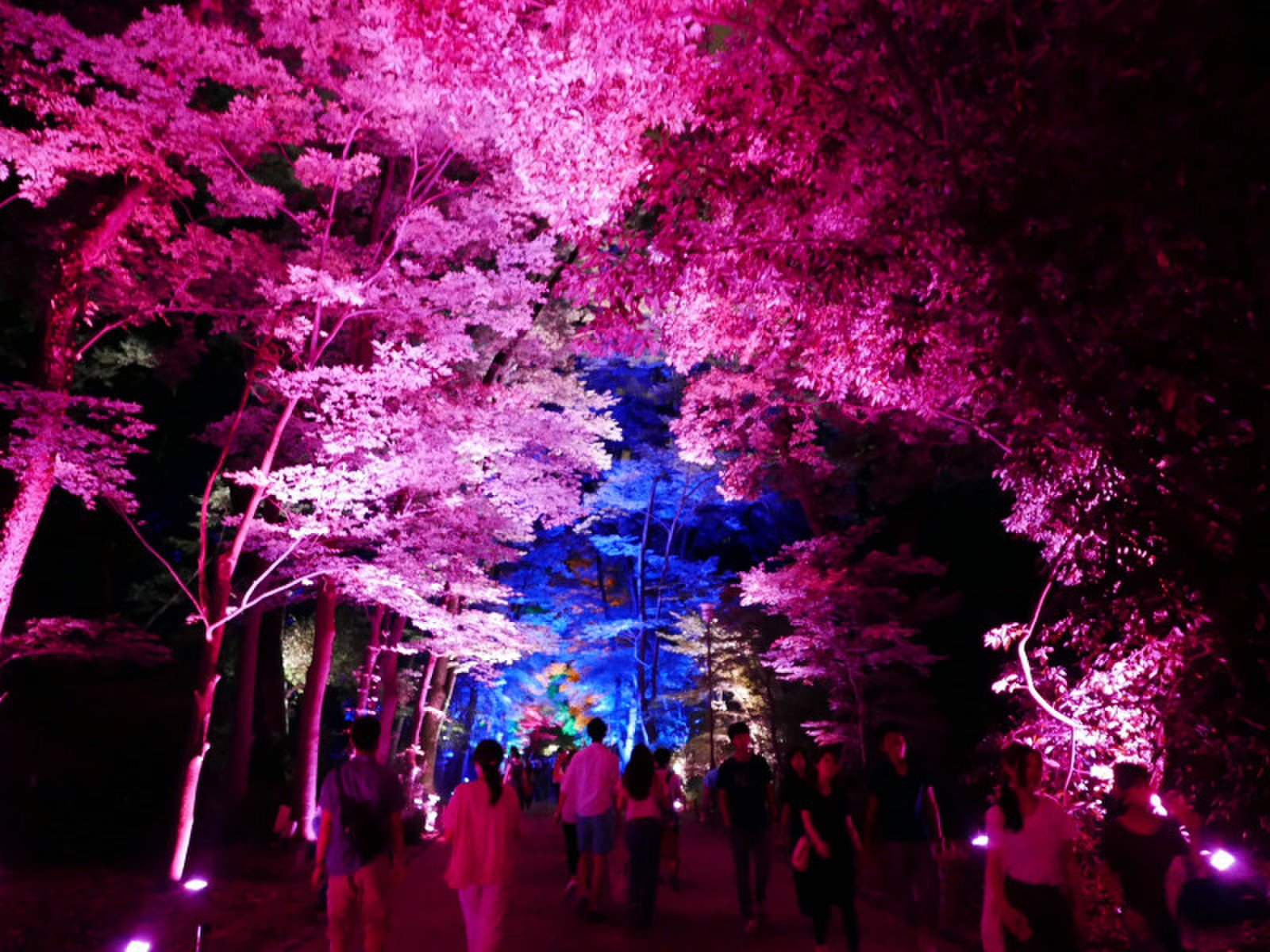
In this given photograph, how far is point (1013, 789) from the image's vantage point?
13.7 ft

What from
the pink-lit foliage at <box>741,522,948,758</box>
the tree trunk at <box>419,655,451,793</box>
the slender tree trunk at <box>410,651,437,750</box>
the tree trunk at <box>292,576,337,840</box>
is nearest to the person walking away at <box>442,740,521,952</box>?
the tree trunk at <box>292,576,337,840</box>

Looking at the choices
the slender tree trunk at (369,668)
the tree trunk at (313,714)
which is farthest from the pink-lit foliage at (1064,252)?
the slender tree trunk at (369,668)

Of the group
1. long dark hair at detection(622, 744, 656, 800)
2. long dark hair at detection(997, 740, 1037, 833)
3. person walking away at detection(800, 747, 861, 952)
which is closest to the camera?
long dark hair at detection(997, 740, 1037, 833)

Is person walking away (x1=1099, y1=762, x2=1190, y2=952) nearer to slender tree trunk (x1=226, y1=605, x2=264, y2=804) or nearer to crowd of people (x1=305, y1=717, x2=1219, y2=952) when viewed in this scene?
crowd of people (x1=305, y1=717, x2=1219, y2=952)

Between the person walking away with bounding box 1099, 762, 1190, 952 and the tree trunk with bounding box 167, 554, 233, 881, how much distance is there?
9.59 metres

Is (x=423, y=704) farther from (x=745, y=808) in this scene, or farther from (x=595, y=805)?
(x=745, y=808)

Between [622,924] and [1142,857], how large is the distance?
5.11 m

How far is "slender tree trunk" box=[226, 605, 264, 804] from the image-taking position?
1490 centimetres

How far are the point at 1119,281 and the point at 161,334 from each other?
58.8ft

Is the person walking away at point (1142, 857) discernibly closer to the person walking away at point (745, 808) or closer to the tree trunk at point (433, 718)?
the person walking away at point (745, 808)

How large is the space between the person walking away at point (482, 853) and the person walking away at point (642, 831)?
2.32 meters

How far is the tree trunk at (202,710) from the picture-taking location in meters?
9.58

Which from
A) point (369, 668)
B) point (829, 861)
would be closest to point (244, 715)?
point (369, 668)

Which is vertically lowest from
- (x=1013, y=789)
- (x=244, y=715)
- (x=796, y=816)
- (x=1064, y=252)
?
(x=796, y=816)
